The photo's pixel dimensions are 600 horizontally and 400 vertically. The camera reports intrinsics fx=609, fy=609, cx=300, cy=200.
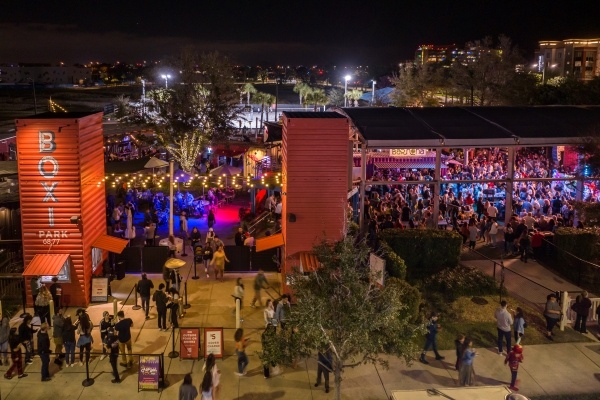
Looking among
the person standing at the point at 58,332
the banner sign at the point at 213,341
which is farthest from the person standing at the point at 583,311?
the person standing at the point at 58,332

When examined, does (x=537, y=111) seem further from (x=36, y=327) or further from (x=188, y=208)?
(x=36, y=327)

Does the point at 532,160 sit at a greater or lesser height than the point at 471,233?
greater

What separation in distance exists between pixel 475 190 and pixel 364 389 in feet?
52.1

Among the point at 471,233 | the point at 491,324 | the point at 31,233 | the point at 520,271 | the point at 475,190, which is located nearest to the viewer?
the point at 491,324

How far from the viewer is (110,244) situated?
18391 millimetres

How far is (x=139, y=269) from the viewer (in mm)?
19922

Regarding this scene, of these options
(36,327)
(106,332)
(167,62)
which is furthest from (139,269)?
(167,62)

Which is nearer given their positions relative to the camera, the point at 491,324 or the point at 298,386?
the point at 298,386

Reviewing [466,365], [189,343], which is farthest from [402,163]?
[189,343]

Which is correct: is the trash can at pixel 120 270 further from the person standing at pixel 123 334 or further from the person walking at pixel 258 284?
the person standing at pixel 123 334

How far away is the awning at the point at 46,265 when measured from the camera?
16.5 metres

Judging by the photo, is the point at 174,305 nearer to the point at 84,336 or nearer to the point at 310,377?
the point at 84,336

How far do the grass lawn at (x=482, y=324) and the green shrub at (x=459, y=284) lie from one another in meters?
0.25

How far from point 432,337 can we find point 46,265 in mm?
10518
